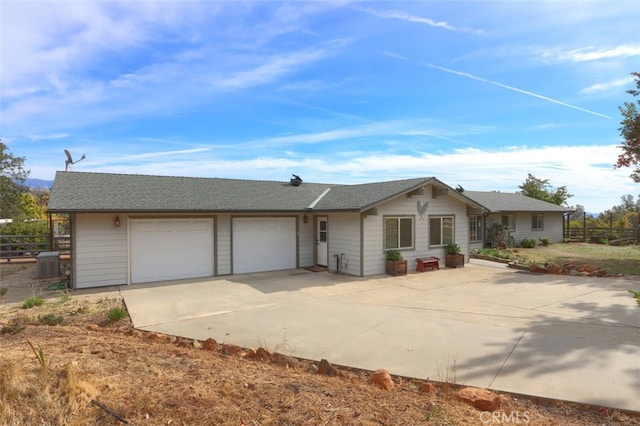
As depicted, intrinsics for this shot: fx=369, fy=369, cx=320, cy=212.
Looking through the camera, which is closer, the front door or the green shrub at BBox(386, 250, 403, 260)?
the green shrub at BBox(386, 250, 403, 260)

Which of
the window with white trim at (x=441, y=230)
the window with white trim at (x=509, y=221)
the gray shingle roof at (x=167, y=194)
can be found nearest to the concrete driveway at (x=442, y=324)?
the gray shingle roof at (x=167, y=194)

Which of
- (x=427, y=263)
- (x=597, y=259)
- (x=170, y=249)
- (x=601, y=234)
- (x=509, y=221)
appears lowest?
(x=597, y=259)

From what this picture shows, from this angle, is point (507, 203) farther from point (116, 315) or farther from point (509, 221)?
point (116, 315)

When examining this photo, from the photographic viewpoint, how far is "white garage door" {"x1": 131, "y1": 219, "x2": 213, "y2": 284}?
38.7 ft

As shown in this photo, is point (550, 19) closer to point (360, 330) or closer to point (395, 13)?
point (395, 13)

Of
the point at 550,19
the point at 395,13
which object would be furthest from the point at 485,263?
the point at 395,13

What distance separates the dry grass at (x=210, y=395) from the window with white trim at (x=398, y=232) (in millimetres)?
8494

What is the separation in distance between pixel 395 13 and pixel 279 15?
113 inches

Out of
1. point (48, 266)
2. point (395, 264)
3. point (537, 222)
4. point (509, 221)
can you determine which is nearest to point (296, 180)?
point (395, 264)

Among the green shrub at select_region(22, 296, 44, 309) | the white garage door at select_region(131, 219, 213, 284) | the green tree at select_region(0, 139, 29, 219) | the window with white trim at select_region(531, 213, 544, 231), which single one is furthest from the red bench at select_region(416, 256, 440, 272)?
the green tree at select_region(0, 139, 29, 219)

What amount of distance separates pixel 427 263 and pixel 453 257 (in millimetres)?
1500

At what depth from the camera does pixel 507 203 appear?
25.1 meters

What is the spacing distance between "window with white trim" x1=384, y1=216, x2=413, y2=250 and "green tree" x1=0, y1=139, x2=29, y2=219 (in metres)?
28.3

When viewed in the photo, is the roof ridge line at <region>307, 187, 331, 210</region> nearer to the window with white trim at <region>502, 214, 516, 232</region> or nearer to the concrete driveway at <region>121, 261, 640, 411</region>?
the concrete driveway at <region>121, 261, 640, 411</region>
